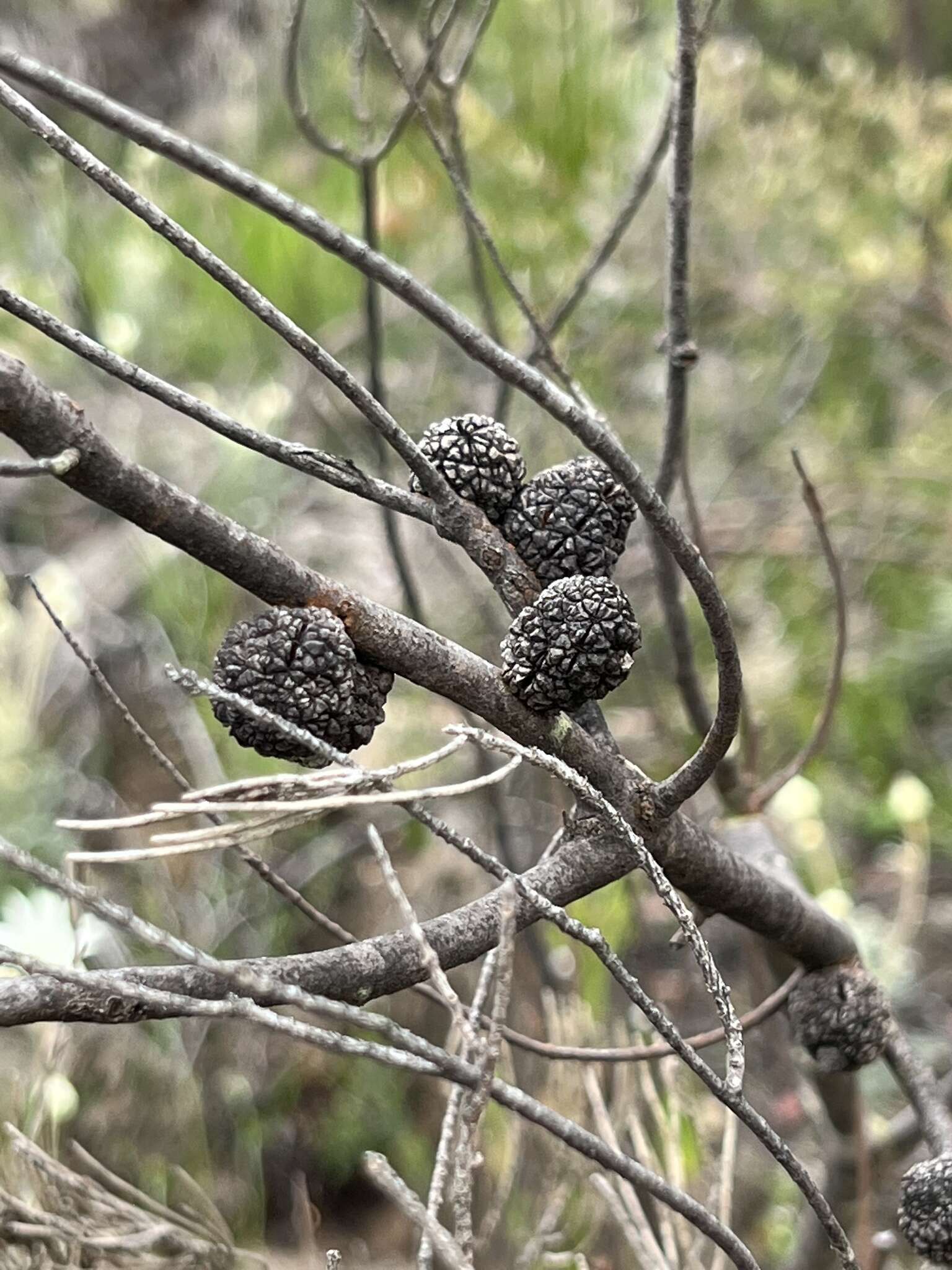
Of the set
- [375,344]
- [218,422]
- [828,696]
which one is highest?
[375,344]

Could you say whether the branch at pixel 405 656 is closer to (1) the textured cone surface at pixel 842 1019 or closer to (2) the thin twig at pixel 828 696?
(1) the textured cone surface at pixel 842 1019

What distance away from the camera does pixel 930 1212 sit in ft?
1.51

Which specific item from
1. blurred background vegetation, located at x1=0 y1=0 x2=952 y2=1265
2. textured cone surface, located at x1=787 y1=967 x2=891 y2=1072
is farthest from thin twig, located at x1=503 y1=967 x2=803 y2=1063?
blurred background vegetation, located at x1=0 y1=0 x2=952 y2=1265

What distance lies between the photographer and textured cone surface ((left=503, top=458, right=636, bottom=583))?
1.41 ft

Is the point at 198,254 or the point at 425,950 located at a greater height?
the point at 198,254

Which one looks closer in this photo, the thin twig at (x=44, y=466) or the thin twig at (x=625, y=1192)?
the thin twig at (x=44, y=466)

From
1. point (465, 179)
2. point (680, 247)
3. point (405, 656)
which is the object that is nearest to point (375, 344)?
point (465, 179)

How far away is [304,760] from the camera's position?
1.29 feet

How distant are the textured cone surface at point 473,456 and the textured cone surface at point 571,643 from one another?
0.06m

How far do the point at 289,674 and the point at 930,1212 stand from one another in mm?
364

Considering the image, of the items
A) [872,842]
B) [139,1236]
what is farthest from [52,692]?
[872,842]

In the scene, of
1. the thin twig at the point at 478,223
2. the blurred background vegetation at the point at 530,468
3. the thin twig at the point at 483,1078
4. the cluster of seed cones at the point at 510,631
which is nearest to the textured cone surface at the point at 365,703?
the cluster of seed cones at the point at 510,631

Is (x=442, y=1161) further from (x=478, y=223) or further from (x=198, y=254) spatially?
(x=478, y=223)

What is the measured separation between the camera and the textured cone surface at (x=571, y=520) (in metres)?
0.43
